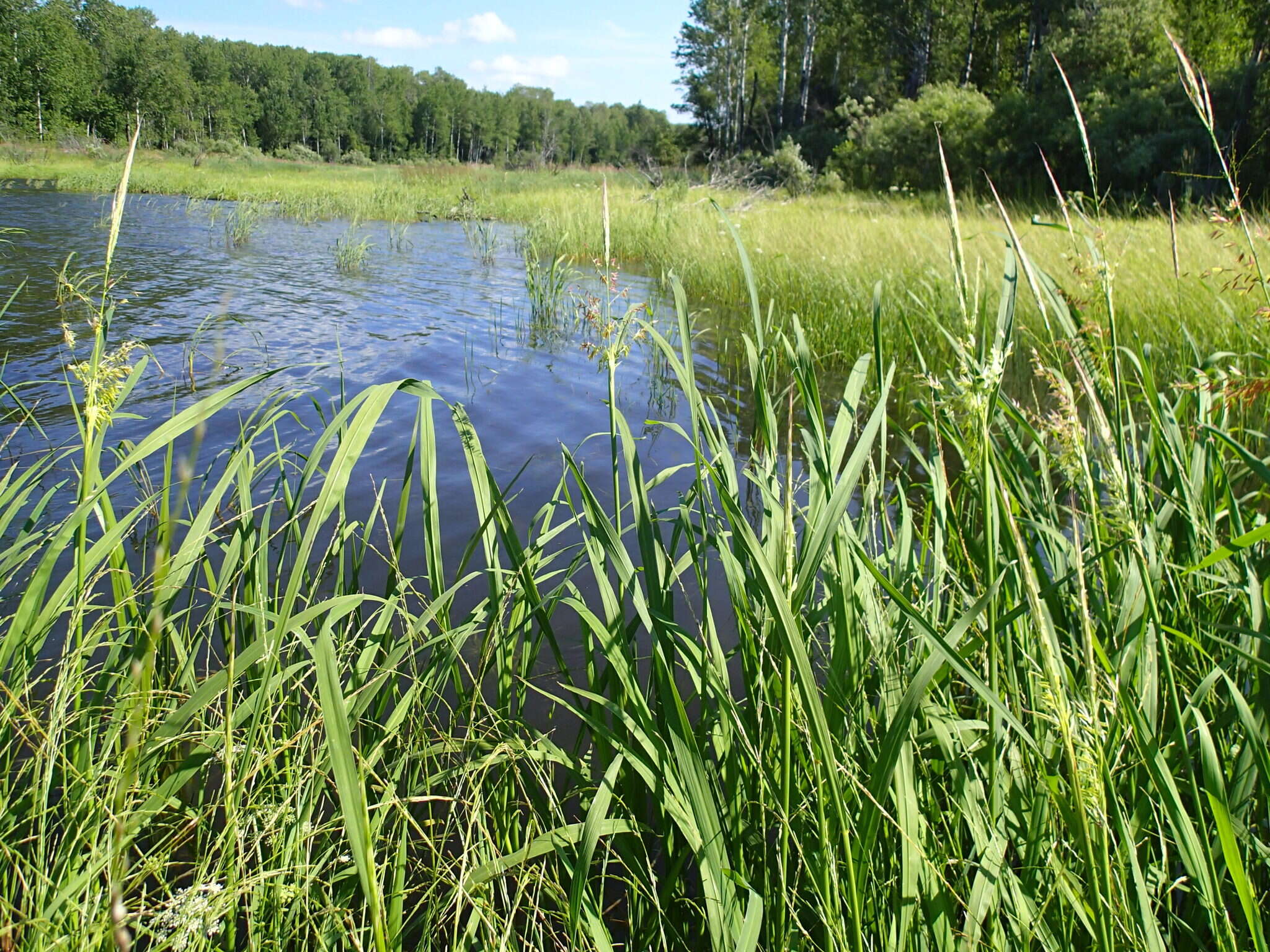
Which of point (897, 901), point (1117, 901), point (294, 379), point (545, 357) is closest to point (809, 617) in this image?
point (897, 901)

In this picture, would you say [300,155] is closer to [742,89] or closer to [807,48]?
[742,89]

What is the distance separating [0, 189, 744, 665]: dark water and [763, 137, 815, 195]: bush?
439 inches

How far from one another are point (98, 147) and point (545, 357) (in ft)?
117

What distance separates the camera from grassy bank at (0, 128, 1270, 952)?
37.8 inches

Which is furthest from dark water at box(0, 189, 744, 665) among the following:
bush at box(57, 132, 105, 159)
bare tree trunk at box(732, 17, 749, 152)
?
bare tree trunk at box(732, 17, 749, 152)

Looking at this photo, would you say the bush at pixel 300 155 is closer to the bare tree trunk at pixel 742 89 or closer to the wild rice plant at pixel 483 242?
the bare tree trunk at pixel 742 89

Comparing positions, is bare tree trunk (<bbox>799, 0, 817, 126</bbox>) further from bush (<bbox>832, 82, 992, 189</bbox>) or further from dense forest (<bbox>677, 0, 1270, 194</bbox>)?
bush (<bbox>832, 82, 992, 189</bbox>)

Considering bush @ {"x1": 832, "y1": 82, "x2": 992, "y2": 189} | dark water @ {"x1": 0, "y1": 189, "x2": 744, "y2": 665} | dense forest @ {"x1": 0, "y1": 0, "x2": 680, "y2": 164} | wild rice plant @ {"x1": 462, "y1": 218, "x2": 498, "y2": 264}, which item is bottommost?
dark water @ {"x1": 0, "y1": 189, "x2": 744, "y2": 665}

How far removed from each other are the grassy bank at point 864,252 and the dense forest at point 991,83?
31.4 inches

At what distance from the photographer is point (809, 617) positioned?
1.42 m

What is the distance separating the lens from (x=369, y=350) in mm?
6902

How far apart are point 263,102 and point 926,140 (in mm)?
72580

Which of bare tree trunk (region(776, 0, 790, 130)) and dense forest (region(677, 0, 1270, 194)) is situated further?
bare tree trunk (region(776, 0, 790, 130))

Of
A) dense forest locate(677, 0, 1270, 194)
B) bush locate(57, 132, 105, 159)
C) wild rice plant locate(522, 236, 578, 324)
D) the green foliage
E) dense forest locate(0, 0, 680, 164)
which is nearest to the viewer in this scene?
wild rice plant locate(522, 236, 578, 324)
